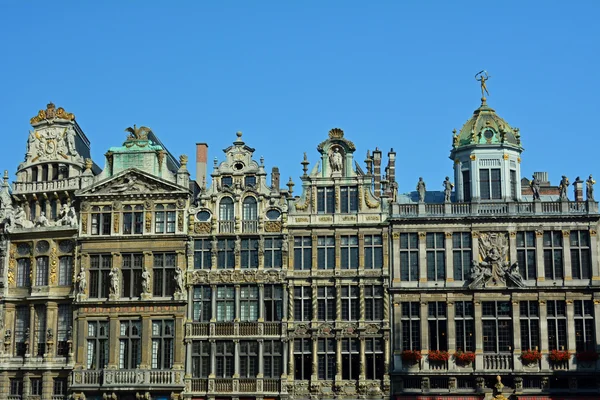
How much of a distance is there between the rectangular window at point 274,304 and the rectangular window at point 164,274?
192 inches

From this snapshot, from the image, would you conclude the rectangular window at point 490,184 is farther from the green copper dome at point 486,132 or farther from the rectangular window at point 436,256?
the rectangular window at point 436,256

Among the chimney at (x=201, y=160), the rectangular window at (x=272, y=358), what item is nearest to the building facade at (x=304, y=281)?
the rectangular window at (x=272, y=358)

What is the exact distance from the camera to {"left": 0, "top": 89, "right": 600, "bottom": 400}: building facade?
4522cm

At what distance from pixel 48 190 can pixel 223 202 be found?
946cm

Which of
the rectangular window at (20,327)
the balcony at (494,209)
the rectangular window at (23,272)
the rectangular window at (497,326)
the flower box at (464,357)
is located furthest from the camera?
the rectangular window at (23,272)

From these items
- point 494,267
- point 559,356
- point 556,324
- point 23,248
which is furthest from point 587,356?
point 23,248

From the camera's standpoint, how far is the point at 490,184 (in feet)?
156

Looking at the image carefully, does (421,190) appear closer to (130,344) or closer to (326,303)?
(326,303)

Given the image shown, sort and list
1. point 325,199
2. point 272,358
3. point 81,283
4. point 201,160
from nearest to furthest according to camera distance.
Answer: point 272,358, point 325,199, point 81,283, point 201,160

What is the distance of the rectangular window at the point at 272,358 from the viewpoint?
152 feet

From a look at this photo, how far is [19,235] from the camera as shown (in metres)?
50.0

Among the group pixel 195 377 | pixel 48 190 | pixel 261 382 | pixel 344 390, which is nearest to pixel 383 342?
pixel 344 390

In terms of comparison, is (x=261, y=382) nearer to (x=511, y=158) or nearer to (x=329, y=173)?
(x=329, y=173)

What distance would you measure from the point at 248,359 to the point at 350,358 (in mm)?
4975
